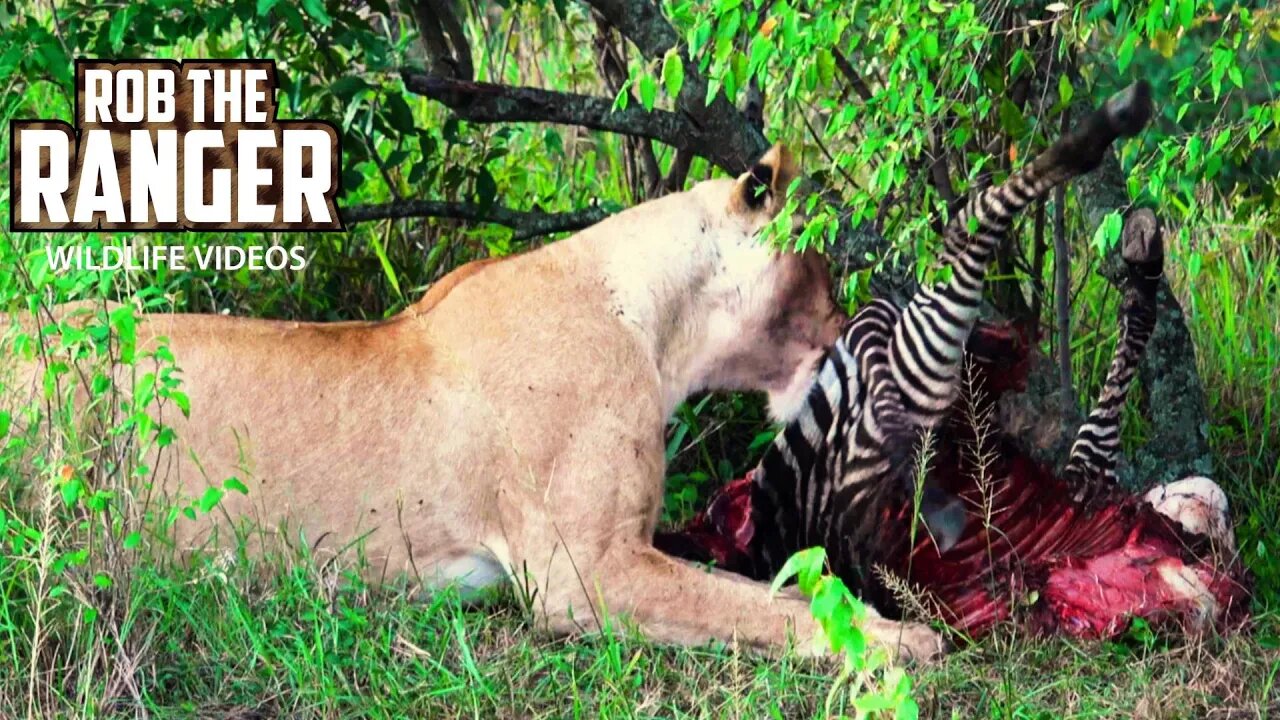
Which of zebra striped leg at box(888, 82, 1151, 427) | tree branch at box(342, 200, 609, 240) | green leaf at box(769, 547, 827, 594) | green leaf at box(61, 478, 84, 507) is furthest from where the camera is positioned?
tree branch at box(342, 200, 609, 240)

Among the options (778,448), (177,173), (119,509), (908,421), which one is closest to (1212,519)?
(908,421)

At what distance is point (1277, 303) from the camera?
5.25 meters

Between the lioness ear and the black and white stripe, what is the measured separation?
1.07ft

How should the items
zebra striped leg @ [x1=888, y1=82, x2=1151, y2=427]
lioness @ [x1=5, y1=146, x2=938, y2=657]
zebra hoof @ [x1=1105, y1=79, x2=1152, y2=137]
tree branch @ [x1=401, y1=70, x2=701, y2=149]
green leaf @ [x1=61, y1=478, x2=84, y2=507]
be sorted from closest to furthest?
green leaf @ [x1=61, y1=478, x2=84, y2=507] < zebra hoof @ [x1=1105, y1=79, x2=1152, y2=137] < zebra striped leg @ [x1=888, y1=82, x2=1151, y2=427] < lioness @ [x1=5, y1=146, x2=938, y2=657] < tree branch @ [x1=401, y1=70, x2=701, y2=149]

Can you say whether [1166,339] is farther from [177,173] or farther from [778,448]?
[177,173]

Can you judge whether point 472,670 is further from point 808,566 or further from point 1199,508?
point 1199,508

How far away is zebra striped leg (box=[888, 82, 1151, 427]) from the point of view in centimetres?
345

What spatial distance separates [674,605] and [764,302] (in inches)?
29.6

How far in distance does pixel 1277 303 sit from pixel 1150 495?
154 centimetres

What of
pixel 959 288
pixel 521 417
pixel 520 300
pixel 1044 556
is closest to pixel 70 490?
pixel 521 417

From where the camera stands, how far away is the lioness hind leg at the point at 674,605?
3.54m

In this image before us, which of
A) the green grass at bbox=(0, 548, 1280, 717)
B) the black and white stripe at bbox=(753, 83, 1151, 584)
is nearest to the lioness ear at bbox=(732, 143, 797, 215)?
the black and white stripe at bbox=(753, 83, 1151, 584)

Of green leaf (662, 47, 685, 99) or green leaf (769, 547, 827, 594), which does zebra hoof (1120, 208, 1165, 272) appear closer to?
green leaf (662, 47, 685, 99)

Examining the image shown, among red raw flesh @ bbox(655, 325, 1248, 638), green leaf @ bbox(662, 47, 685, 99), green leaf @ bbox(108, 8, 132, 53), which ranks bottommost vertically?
red raw flesh @ bbox(655, 325, 1248, 638)
